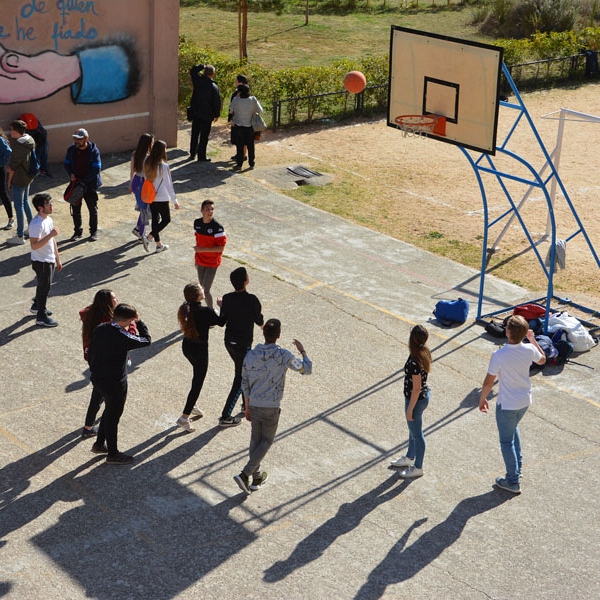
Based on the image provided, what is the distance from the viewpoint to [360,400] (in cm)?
1012

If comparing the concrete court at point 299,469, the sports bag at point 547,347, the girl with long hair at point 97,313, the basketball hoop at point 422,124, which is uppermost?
the basketball hoop at point 422,124

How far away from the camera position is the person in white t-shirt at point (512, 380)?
8320mm

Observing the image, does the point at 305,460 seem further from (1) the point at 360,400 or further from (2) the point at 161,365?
(2) the point at 161,365

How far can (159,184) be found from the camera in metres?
13.1

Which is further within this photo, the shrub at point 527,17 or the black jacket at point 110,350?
the shrub at point 527,17

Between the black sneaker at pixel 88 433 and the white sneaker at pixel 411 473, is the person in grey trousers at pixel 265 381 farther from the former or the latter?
the black sneaker at pixel 88 433

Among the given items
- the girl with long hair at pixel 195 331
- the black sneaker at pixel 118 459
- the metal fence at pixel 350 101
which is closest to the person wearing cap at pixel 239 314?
the girl with long hair at pixel 195 331

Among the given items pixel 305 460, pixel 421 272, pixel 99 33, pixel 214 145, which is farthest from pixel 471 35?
pixel 305 460

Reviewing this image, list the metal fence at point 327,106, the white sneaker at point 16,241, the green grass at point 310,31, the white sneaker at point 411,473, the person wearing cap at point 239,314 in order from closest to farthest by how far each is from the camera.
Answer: the white sneaker at point 411,473, the person wearing cap at point 239,314, the white sneaker at point 16,241, the metal fence at point 327,106, the green grass at point 310,31

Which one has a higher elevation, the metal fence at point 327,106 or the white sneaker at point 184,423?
the metal fence at point 327,106

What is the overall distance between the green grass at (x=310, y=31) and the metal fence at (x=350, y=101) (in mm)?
4721

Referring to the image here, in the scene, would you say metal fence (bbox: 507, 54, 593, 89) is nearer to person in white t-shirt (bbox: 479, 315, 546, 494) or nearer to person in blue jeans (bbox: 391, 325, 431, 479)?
person in white t-shirt (bbox: 479, 315, 546, 494)

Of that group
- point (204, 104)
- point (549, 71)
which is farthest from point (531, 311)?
point (549, 71)

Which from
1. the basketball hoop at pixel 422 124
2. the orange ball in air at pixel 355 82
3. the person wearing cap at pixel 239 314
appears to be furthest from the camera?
the orange ball in air at pixel 355 82
